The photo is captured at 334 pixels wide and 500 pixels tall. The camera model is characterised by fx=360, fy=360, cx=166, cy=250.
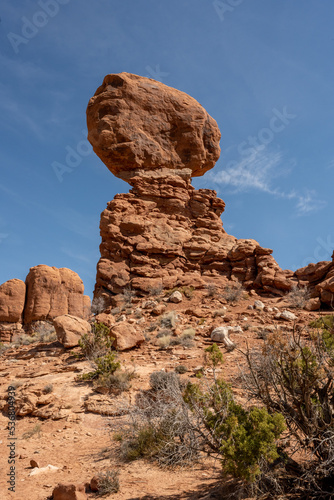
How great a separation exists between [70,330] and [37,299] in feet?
29.5

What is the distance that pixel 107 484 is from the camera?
15.5 ft

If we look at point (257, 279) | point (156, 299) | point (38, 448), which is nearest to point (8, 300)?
point (156, 299)

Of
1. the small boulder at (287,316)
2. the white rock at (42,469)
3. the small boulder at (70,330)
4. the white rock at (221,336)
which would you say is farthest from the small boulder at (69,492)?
the small boulder at (287,316)

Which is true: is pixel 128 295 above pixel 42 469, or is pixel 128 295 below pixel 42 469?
above

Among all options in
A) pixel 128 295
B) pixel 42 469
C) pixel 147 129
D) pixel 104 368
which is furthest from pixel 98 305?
pixel 42 469

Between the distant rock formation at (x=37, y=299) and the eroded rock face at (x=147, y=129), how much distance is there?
711 cm

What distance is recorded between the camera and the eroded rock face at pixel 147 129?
1948cm

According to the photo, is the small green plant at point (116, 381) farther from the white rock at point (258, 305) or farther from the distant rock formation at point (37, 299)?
the distant rock formation at point (37, 299)

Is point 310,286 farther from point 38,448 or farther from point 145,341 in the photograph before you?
point 38,448

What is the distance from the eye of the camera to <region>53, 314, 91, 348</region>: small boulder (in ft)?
39.0

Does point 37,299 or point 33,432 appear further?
point 37,299

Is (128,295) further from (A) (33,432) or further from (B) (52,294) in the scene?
(A) (33,432)

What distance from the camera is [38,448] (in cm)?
638

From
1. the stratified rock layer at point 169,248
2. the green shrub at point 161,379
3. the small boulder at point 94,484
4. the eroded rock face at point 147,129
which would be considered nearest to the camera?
the small boulder at point 94,484
